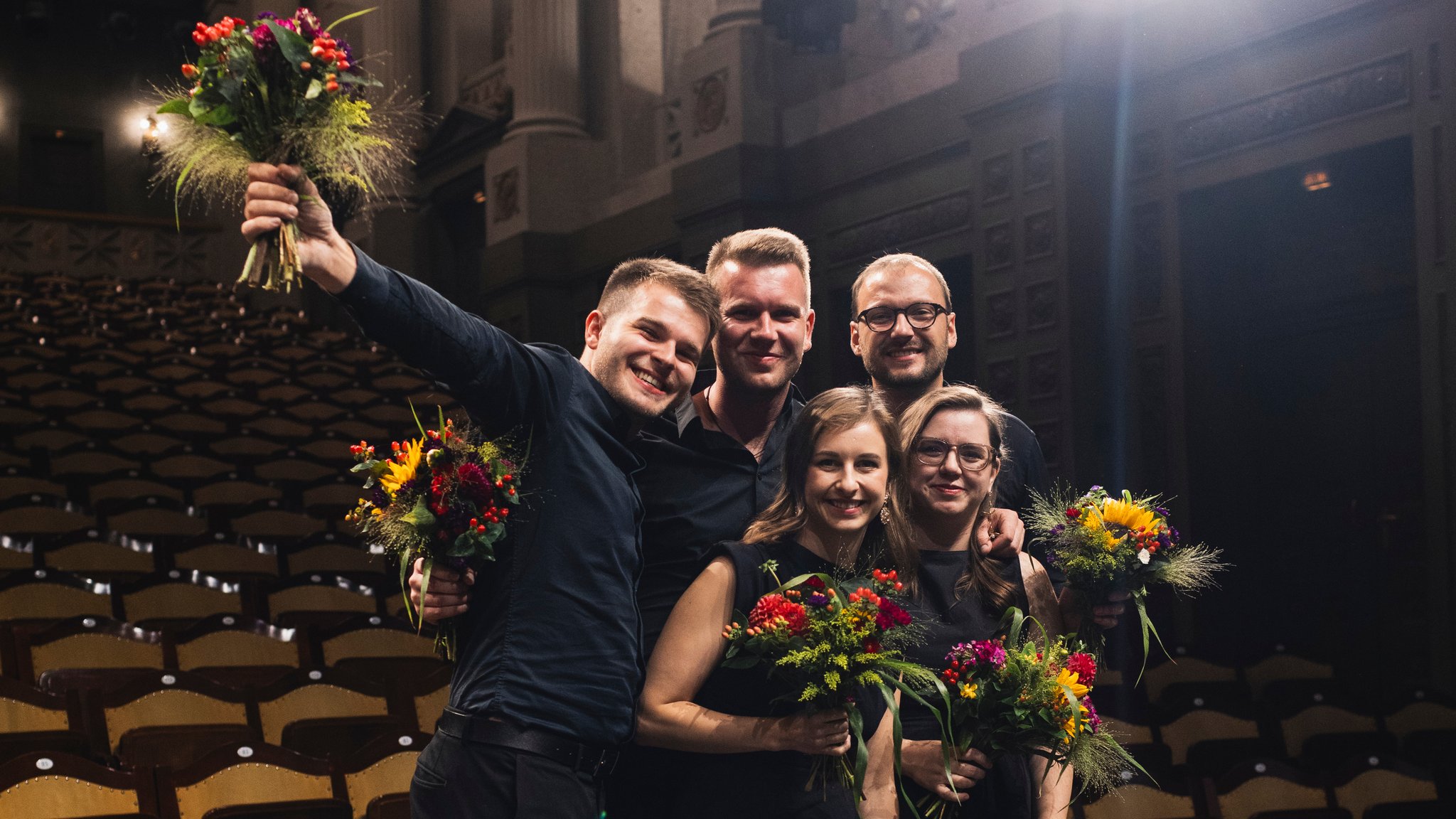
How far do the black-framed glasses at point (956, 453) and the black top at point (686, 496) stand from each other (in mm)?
222

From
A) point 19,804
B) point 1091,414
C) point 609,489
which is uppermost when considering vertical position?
point 1091,414

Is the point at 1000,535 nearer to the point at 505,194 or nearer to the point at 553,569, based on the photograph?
the point at 553,569

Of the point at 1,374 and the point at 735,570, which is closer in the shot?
the point at 735,570

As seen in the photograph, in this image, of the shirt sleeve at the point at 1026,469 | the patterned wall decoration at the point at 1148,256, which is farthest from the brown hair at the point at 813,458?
the patterned wall decoration at the point at 1148,256

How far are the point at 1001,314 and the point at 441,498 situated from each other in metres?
6.38

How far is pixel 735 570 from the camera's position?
201cm

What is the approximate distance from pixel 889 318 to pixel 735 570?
0.67 meters

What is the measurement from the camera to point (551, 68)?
12445mm

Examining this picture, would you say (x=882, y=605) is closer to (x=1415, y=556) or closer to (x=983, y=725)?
(x=983, y=725)

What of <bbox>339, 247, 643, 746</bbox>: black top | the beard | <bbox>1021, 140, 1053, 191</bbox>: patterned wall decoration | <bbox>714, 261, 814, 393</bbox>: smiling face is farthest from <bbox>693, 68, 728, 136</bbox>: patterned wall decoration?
<bbox>339, 247, 643, 746</bbox>: black top

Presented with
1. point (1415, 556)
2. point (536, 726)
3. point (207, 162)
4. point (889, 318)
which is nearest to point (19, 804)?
point (536, 726)

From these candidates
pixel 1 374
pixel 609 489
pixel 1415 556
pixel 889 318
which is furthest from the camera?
Answer: pixel 1 374

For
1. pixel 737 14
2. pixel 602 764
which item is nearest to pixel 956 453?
pixel 602 764

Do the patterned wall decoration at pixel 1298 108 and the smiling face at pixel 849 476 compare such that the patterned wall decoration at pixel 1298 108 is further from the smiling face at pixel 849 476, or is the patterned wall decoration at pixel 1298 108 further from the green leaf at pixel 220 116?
the green leaf at pixel 220 116
